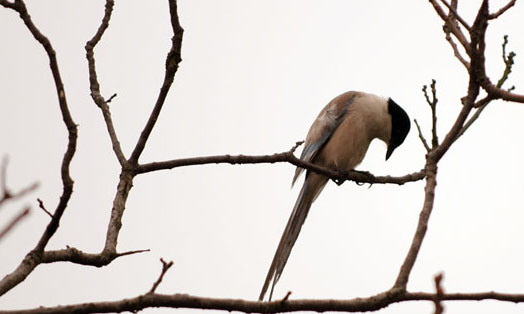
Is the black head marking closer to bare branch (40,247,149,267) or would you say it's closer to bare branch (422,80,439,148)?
bare branch (422,80,439,148)

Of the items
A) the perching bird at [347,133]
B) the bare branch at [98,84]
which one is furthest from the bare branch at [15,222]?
the perching bird at [347,133]

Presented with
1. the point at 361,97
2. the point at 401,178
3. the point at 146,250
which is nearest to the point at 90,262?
the point at 146,250

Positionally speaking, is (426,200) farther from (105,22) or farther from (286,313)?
(105,22)

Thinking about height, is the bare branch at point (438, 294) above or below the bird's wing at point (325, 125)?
below

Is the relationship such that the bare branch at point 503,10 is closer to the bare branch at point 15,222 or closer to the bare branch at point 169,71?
the bare branch at point 169,71

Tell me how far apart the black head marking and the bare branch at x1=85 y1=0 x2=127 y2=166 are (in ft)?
10.9

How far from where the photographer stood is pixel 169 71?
3225 mm

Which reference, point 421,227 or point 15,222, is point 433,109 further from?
point 15,222

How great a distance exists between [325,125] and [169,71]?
326 centimetres

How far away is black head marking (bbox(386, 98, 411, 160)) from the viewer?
6523 millimetres

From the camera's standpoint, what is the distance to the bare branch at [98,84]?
360 cm

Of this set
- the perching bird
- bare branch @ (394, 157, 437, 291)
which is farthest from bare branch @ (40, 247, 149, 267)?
the perching bird

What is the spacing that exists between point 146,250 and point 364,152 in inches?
148

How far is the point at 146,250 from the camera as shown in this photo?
8.92ft
